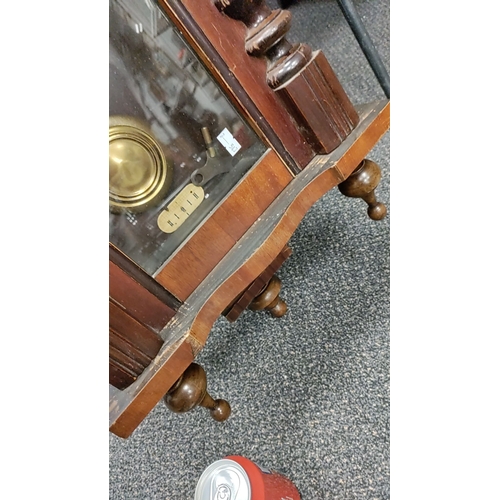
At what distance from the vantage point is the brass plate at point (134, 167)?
21.7 inches

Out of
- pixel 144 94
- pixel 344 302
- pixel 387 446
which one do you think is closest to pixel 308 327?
pixel 344 302

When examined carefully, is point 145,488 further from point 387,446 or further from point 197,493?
point 387,446

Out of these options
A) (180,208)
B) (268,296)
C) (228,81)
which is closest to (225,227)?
(180,208)

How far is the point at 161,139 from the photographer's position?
593 millimetres

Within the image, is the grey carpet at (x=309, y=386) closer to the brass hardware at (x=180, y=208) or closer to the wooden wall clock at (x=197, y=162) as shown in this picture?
the wooden wall clock at (x=197, y=162)

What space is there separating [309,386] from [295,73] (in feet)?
2.11

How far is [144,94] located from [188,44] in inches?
3.2

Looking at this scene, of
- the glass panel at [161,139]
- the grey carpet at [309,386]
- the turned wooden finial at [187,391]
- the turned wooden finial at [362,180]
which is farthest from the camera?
the grey carpet at [309,386]

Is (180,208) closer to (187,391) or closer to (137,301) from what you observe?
(137,301)

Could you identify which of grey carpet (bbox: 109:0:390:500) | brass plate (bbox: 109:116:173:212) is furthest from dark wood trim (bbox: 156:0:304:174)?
grey carpet (bbox: 109:0:390:500)

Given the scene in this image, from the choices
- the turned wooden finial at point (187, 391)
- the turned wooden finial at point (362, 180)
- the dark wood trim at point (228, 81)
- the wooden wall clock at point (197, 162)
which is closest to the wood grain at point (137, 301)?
the wooden wall clock at point (197, 162)

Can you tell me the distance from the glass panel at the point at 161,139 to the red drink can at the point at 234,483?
38 cm

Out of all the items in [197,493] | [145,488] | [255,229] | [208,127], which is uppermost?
[208,127]

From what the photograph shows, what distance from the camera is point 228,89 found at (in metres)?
0.59
